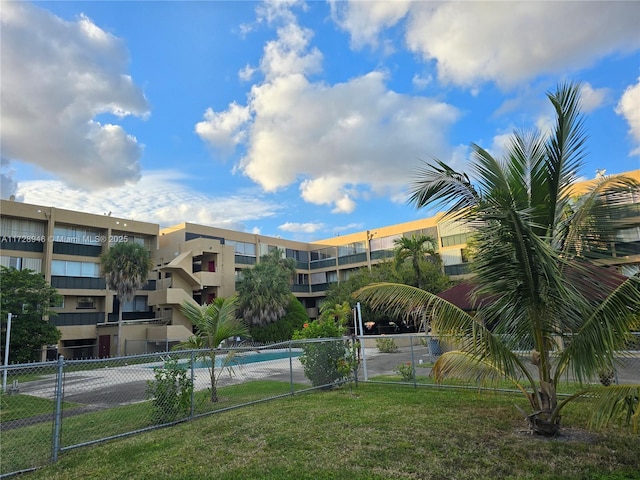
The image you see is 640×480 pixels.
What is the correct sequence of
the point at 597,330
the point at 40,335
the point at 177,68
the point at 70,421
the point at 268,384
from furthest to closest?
the point at 40,335
the point at 268,384
the point at 177,68
the point at 70,421
the point at 597,330

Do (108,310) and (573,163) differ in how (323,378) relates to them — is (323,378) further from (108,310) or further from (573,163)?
(108,310)

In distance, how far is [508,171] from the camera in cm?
679

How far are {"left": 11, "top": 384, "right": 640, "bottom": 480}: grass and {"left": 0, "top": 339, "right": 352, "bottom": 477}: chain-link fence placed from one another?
1.78 feet

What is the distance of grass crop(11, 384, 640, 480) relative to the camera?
15.5 ft

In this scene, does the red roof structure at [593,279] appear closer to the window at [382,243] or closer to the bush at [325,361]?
the bush at [325,361]

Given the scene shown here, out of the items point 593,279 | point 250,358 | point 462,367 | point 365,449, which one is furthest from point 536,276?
point 250,358

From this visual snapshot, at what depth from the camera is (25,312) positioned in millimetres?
23172

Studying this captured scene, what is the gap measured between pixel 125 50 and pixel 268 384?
1067 cm

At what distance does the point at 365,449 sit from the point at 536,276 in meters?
3.33

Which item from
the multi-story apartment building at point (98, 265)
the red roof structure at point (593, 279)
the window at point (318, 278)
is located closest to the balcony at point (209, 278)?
the multi-story apartment building at point (98, 265)

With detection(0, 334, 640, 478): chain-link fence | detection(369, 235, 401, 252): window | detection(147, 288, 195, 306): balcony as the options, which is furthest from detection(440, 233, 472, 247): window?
detection(147, 288, 195, 306): balcony

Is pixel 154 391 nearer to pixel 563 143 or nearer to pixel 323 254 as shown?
pixel 563 143

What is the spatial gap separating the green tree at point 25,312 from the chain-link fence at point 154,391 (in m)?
6.35

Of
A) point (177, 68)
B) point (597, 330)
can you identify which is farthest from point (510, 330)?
point (177, 68)
